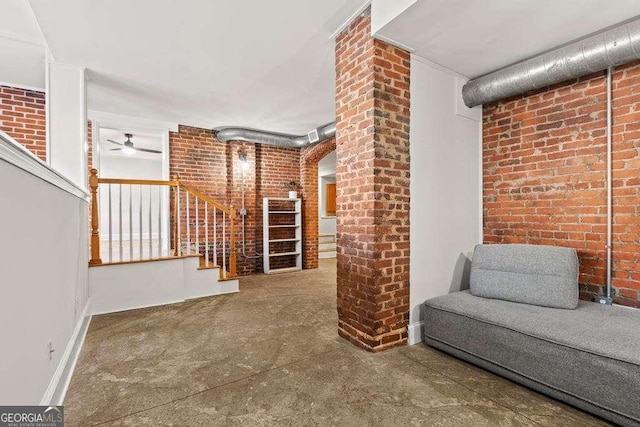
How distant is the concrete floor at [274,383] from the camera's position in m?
1.76

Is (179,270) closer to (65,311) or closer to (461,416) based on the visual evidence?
(65,311)

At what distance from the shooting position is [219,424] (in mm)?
1699

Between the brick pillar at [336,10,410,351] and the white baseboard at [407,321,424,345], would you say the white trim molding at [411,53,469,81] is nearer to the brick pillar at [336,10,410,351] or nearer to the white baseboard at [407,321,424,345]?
the brick pillar at [336,10,410,351]

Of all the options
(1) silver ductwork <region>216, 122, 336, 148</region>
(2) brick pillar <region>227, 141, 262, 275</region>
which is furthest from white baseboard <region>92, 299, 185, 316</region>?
(1) silver ductwork <region>216, 122, 336, 148</region>

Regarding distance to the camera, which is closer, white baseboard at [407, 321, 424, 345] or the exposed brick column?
white baseboard at [407, 321, 424, 345]

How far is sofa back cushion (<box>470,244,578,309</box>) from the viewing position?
238cm

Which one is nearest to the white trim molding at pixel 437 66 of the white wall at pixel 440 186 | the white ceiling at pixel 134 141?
the white wall at pixel 440 186

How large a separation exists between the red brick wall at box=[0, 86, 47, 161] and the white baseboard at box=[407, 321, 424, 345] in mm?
5147

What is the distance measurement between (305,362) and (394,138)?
2034mm

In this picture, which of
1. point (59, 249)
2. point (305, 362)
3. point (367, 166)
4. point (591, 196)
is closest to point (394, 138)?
point (367, 166)

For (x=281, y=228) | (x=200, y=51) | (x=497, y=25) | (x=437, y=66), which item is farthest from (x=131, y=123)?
(x=497, y=25)

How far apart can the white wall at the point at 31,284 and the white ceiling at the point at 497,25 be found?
2.57m

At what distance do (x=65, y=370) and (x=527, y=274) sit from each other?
3.67 meters

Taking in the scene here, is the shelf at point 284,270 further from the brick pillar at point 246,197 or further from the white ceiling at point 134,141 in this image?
the white ceiling at point 134,141
